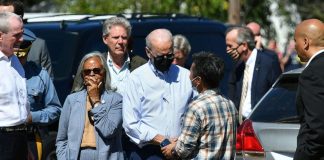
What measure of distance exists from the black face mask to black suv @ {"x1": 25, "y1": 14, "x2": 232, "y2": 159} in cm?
209

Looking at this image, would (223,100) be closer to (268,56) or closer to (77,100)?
(77,100)

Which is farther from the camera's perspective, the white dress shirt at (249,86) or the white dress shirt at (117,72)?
the white dress shirt at (249,86)

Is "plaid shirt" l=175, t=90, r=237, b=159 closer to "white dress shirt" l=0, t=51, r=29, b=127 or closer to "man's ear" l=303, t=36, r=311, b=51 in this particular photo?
"man's ear" l=303, t=36, r=311, b=51

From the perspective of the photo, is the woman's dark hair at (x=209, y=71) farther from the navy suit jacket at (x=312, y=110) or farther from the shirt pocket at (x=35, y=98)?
the shirt pocket at (x=35, y=98)

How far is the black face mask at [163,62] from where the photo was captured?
8.26 meters

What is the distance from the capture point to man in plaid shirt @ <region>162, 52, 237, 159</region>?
761 centimetres

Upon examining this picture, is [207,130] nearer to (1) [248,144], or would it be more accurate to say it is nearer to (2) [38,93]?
(1) [248,144]

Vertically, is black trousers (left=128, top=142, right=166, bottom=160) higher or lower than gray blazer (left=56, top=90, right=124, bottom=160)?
lower

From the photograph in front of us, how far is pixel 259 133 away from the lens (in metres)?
8.97

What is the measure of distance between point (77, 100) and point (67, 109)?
0.37 ft

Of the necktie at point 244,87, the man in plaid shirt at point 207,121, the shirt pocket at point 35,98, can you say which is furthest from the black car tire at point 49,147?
the man in plaid shirt at point 207,121

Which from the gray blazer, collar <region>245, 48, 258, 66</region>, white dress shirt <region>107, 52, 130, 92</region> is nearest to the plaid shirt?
the gray blazer

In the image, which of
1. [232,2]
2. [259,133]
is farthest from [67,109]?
[232,2]

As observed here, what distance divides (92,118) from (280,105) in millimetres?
2026
